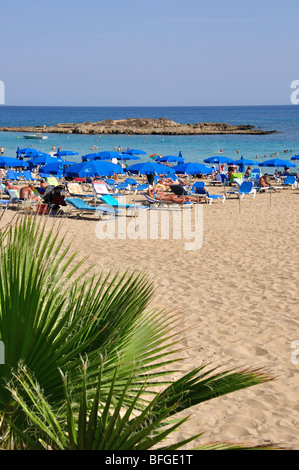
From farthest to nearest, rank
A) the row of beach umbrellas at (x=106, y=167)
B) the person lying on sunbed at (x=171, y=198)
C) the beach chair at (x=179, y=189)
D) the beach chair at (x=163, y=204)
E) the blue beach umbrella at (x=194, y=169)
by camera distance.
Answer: the blue beach umbrella at (x=194, y=169)
the beach chair at (x=179, y=189)
the person lying on sunbed at (x=171, y=198)
the beach chair at (x=163, y=204)
the row of beach umbrellas at (x=106, y=167)

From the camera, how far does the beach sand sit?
12.7 feet

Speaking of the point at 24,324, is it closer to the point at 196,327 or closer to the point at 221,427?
the point at 221,427

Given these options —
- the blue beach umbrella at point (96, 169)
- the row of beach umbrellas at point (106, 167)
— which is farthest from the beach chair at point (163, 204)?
the blue beach umbrella at point (96, 169)

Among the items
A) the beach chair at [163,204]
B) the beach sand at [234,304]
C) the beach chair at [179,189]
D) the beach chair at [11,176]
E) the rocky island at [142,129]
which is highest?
the rocky island at [142,129]

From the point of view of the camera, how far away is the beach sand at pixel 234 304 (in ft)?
12.7

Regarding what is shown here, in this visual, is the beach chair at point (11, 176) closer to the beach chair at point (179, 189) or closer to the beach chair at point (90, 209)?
the beach chair at point (179, 189)

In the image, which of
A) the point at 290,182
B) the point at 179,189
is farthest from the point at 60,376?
the point at 290,182

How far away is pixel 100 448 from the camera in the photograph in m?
1.56

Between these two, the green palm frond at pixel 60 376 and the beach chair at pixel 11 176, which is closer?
the green palm frond at pixel 60 376

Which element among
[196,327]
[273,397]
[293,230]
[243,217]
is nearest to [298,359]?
[273,397]

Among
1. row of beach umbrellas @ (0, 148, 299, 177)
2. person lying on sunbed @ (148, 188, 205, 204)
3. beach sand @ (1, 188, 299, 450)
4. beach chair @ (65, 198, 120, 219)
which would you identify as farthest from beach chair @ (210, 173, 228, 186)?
beach chair @ (65, 198, 120, 219)
